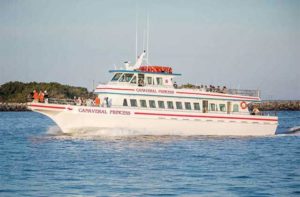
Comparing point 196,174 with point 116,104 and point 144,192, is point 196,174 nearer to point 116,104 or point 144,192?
point 144,192

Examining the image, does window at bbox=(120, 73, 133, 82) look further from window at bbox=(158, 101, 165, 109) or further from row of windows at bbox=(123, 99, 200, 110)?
window at bbox=(158, 101, 165, 109)

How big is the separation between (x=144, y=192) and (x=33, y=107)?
2118cm

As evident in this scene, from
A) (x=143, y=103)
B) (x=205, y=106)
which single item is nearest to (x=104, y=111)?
(x=143, y=103)

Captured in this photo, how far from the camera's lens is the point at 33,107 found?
4038 centimetres

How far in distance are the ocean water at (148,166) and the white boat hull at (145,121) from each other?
864mm

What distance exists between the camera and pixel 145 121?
4053 cm

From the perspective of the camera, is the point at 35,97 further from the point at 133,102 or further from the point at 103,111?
the point at 133,102

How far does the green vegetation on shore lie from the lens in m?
134

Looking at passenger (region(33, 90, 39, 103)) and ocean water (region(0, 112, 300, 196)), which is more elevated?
passenger (region(33, 90, 39, 103))

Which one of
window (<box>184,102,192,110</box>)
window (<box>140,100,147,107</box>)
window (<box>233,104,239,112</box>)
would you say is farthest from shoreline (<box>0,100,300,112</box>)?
window (<box>140,100,147,107</box>)

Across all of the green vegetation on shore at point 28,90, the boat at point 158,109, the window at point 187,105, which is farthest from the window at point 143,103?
the green vegetation on shore at point 28,90

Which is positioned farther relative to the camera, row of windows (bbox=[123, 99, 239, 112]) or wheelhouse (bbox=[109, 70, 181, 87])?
wheelhouse (bbox=[109, 70, 181, 87])

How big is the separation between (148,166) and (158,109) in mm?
14548

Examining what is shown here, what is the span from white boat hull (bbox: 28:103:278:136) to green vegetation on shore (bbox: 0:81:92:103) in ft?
288
